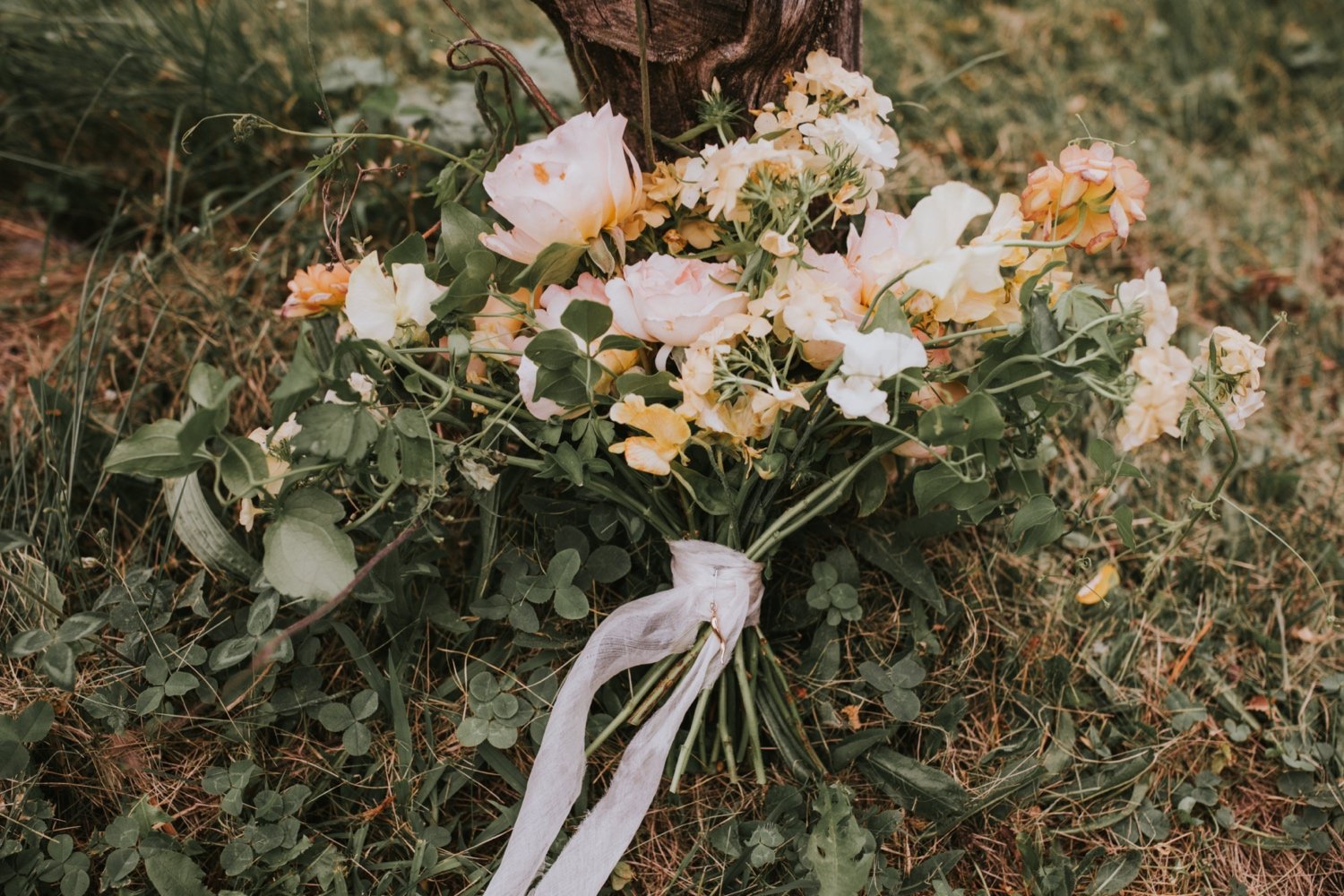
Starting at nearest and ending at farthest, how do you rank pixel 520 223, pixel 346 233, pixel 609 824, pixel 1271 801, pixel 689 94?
pixel 520 223 < pixel 609 824 < pixel 689 94 < pixel 1271 801 < pixel 346 233

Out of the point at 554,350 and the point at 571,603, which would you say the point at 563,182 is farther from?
the point at 571,603

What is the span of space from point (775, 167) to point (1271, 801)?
1.17m

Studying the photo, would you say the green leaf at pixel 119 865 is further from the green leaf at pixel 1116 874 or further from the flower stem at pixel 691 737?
the green leaf at pixel 1116 874

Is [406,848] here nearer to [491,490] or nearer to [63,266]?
[491,490]

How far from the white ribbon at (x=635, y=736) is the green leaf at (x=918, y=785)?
29 centimetres

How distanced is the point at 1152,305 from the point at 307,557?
90cm

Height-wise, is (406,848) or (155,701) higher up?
(155,701)

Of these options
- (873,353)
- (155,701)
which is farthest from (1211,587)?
(155,701)

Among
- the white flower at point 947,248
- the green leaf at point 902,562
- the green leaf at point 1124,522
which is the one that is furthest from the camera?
the green leaf at point 902,562

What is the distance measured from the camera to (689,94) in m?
1.39

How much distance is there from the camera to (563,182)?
112 cm

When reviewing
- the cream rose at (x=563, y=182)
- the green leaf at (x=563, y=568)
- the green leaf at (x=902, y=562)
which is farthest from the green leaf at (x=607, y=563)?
the cream rose at (x=563, y=182)

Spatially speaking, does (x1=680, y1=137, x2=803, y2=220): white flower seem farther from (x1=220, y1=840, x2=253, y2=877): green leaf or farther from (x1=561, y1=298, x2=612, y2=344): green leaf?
(x1=220, y1=840, x2=253, y2=877): green leaf

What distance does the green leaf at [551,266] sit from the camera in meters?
1.13
